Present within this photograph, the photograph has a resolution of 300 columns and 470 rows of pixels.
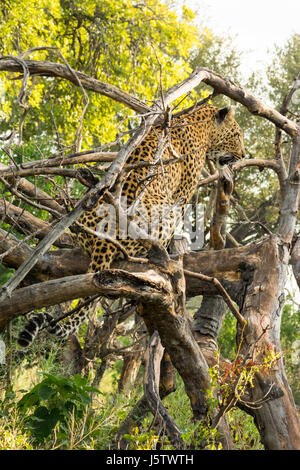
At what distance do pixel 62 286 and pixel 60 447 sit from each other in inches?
51.6

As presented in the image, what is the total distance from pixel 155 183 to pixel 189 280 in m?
1.13

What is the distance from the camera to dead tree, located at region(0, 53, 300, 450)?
3.72 m

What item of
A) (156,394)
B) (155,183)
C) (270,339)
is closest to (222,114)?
(155,183)

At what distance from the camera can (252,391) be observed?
4492mm

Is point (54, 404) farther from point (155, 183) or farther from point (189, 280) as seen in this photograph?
point (155, 183)

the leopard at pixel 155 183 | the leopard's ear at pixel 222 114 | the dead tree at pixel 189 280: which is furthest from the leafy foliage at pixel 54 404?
the leopard's ear at pixel 222 114

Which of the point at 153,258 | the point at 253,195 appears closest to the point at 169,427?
the point at 153,258

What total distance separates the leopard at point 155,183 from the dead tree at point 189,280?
18 cm

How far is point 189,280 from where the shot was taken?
218 inches

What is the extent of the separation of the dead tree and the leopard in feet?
0.60

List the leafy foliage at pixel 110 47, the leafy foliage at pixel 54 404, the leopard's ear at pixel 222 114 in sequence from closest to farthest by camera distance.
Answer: the leafy foliage at pixel 54 404
the leopard's ear at pixel 222 114
the leafy foliage at pixel 110 47

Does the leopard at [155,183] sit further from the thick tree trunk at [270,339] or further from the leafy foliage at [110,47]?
the leafy foliage at [110,47]

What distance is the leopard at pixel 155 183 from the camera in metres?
4.45

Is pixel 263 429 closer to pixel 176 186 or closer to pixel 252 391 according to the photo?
pixel 252 391
